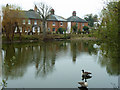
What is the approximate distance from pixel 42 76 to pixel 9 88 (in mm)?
2785

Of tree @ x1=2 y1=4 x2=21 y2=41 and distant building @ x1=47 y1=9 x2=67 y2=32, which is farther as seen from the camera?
distant building @ x1=47 y1=9 x2=67 y2=32

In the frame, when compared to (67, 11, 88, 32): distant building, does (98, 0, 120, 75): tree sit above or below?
below

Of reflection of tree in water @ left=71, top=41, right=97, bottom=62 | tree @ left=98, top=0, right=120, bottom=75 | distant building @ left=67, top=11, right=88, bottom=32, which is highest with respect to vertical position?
distant building @ left=67, top=11, right=88, bottom=32

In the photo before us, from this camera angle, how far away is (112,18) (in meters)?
7.43

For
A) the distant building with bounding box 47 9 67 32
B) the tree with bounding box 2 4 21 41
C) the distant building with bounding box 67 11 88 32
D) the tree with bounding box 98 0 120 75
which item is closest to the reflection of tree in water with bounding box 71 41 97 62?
the tree with bounding box 98 0 120 75

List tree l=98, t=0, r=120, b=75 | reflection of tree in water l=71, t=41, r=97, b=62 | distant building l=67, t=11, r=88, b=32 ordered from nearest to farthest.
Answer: tree l=98, t=0, r=120, b=75
reflection of tree in water l=71, t=41, r=97, b=62
distant building l=67, t=11, r=88, b=32

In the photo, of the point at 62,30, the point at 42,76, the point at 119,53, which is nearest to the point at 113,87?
the point at 119,53

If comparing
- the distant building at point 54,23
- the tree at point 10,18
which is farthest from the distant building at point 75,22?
the tree at point 10,18

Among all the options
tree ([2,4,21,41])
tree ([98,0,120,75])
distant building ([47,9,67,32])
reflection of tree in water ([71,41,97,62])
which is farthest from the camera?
distant building ([47,9,67,32])

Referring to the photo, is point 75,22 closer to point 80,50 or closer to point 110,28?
point 80,50

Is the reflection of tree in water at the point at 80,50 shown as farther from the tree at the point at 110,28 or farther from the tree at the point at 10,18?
the tree at the point at 10,18

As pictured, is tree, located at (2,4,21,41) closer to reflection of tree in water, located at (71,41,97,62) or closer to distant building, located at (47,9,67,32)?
reflection of tree in water, located at (71,41,97,62)

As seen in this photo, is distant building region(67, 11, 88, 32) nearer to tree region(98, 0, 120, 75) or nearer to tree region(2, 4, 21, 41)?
tree region(2, 4, 21, 41)

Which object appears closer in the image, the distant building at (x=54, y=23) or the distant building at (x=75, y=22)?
the distant building at (x=54, y=23)
